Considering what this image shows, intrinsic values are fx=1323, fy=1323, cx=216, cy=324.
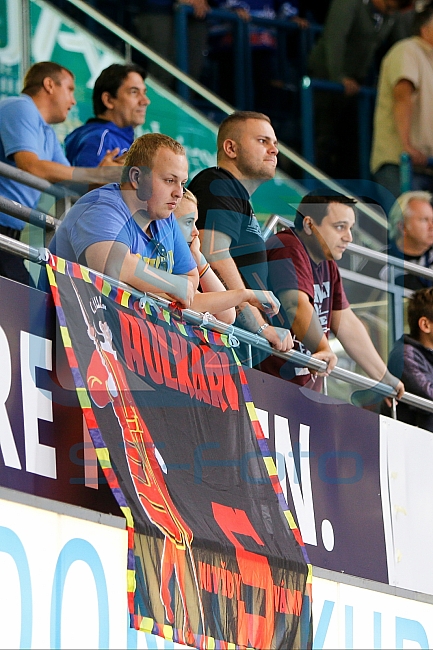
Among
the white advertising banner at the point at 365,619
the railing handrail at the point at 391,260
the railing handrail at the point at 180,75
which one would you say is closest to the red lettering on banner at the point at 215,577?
the white advertising banner at the point at 365,619

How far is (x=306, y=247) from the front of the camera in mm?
5945

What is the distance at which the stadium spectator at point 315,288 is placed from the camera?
18.7 feet

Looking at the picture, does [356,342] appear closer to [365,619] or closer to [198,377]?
[365,619]

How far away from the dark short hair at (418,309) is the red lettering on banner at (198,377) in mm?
1947

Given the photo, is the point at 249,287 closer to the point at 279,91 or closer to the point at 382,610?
the point at 382,610

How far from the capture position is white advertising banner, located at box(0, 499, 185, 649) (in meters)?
3.90

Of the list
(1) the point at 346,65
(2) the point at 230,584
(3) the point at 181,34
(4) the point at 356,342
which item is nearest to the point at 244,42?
(1) the point at 346,65

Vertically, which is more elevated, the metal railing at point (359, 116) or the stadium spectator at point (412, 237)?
the metal railing at point (359, 116)

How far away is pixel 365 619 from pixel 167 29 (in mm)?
5046

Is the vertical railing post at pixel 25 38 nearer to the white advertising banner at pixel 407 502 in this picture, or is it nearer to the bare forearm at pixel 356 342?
the bare forearm at pixel 356 342

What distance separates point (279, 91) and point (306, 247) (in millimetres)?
4719

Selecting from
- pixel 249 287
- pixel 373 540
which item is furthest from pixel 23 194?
pixel 373 540

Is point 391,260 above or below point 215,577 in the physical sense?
above

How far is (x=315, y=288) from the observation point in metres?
5.94
